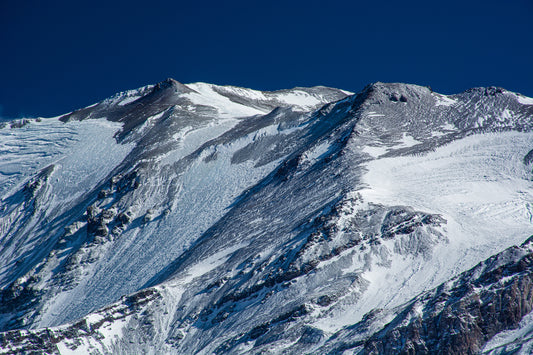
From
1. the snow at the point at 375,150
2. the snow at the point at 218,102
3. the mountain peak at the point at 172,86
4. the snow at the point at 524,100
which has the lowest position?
the snow at the point at 375,150

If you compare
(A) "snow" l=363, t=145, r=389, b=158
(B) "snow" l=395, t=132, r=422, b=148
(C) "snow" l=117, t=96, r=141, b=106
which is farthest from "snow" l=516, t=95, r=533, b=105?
(C) "snow" l=117, t=96, r=141, b=106

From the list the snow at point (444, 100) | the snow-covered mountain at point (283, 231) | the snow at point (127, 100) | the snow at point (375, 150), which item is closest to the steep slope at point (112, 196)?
the snow-covered mountain at point (283, 231)

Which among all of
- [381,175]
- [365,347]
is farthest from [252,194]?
[365,347]

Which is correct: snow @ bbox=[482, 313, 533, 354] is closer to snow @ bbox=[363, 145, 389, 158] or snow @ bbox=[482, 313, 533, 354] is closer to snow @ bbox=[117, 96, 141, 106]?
snow @ bbox=[363, 145, 389, 158]

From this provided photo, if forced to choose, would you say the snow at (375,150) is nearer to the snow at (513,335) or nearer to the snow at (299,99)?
the snow at (513,335)

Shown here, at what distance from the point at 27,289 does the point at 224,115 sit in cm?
6301

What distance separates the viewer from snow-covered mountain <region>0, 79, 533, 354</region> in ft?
162

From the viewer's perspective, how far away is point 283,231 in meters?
72.7

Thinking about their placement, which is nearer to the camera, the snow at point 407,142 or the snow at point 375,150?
the snow at point 375,150

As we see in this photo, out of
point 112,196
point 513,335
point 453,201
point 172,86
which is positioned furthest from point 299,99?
point 513,335

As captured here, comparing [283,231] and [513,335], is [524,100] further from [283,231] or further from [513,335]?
[513,335]

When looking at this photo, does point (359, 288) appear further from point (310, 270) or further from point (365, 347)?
point (365, 347)

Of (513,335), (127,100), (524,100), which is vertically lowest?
(513,335)

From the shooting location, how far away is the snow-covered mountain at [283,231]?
49.5 m
